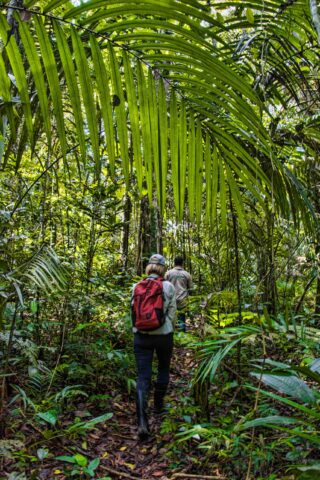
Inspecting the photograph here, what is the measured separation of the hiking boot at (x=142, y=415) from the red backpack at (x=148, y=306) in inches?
24.2

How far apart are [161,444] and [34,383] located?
1.30 m

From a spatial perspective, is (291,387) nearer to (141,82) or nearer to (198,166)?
(198,166)

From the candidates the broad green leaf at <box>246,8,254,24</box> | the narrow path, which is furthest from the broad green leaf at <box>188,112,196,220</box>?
the narrow path

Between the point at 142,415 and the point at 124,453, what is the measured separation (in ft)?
1.15

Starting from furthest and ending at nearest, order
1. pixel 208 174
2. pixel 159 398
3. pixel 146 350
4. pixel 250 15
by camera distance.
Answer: pixel 159 398 → pixel 146 350 → pixel 250 15 → pixel 208 174

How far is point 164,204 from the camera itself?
1156 millimetres

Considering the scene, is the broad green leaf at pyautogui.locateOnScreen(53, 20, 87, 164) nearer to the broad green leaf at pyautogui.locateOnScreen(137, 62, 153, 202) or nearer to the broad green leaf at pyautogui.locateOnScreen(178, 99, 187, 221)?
the broad green leaf at pyautogui.locateOnScreen(137, 62, 153, 202)

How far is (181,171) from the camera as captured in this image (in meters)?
1.04

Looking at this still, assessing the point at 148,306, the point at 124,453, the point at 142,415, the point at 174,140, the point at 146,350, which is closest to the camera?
the point at 174,140

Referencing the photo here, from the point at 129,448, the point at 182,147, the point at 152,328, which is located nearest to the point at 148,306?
the point at 152,328

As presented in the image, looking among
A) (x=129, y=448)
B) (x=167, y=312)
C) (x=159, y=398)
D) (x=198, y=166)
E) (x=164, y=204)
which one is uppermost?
(x=198, y=166)

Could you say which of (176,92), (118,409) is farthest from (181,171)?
(118,409)

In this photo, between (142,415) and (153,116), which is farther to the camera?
Result: (142,415)

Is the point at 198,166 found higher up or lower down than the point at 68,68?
lower down
